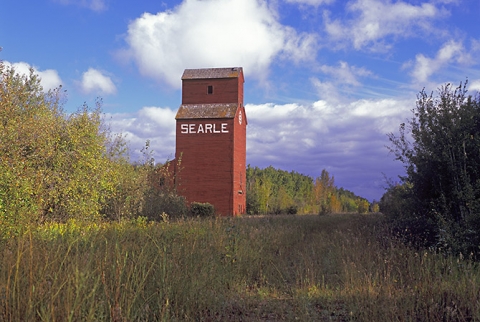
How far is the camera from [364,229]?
14727 millimetres

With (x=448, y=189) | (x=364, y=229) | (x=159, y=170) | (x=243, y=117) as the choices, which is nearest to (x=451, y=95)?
(x=448, y=189)

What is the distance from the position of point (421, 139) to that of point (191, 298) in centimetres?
969

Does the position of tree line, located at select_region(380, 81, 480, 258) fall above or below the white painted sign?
below

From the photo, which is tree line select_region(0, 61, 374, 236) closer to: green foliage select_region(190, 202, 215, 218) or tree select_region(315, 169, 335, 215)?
green foliage select_region(190, 202, 215, 218)

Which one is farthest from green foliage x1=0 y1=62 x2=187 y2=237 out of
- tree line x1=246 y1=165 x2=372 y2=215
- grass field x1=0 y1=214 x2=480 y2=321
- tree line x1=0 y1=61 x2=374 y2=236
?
tree line x1=246 y1=165 x2=372 y2=215

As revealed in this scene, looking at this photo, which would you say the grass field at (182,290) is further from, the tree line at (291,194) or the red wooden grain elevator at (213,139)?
the tree line at (291,194)

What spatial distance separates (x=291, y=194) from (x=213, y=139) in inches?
2470

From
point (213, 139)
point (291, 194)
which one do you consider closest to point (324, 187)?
point (291, 194)

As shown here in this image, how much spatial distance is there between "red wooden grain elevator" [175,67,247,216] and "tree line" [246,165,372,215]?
18.6ft

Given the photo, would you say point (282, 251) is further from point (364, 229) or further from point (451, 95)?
point (451, 95)

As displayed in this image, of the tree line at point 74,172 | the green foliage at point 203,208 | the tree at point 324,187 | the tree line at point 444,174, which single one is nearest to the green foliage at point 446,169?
the tree line at point 444,174

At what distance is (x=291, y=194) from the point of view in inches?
3775

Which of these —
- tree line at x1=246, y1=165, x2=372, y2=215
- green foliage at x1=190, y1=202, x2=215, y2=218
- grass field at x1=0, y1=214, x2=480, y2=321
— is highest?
tree line at x1=246, y1=165, x2=372, y2=215

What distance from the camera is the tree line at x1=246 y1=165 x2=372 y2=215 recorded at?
5269 cm
